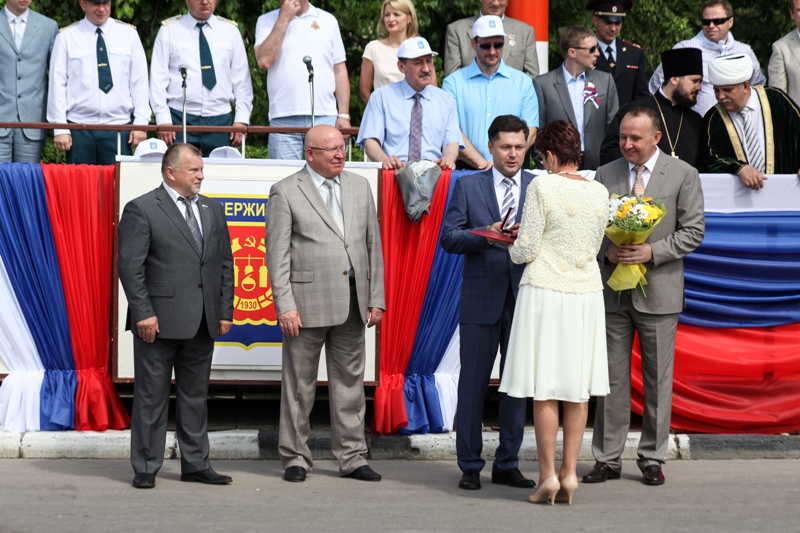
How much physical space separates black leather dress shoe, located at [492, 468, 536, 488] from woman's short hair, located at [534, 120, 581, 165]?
191cm

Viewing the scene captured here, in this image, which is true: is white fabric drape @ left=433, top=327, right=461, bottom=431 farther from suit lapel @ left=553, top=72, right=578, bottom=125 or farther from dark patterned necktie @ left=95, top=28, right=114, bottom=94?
dark patterned necktie @ left=95, top=28, right=114, bottom=94

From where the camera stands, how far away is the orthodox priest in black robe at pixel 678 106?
9242mm

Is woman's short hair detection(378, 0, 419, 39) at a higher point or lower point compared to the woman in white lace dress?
higher

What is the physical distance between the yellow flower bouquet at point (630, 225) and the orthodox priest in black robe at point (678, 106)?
1.64 meters

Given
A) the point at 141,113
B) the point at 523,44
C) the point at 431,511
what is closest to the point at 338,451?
the point at 431,511

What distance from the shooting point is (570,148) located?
7.26 meters

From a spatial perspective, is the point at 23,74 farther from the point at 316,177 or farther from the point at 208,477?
the point at 208,477

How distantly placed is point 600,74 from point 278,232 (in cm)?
354

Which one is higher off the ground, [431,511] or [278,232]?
[278,232]

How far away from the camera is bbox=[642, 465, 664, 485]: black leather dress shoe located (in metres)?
7.88

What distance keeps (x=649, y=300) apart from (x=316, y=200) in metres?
2.10

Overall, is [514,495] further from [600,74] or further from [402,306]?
[600,74]

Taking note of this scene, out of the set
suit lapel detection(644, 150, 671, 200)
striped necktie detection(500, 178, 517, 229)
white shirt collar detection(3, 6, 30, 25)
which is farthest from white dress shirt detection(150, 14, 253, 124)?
suit lapel detection(644, 150, 671, 200)

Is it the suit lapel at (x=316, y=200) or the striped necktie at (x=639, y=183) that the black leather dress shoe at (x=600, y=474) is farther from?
the suit lapel at (x=316, y=200)
